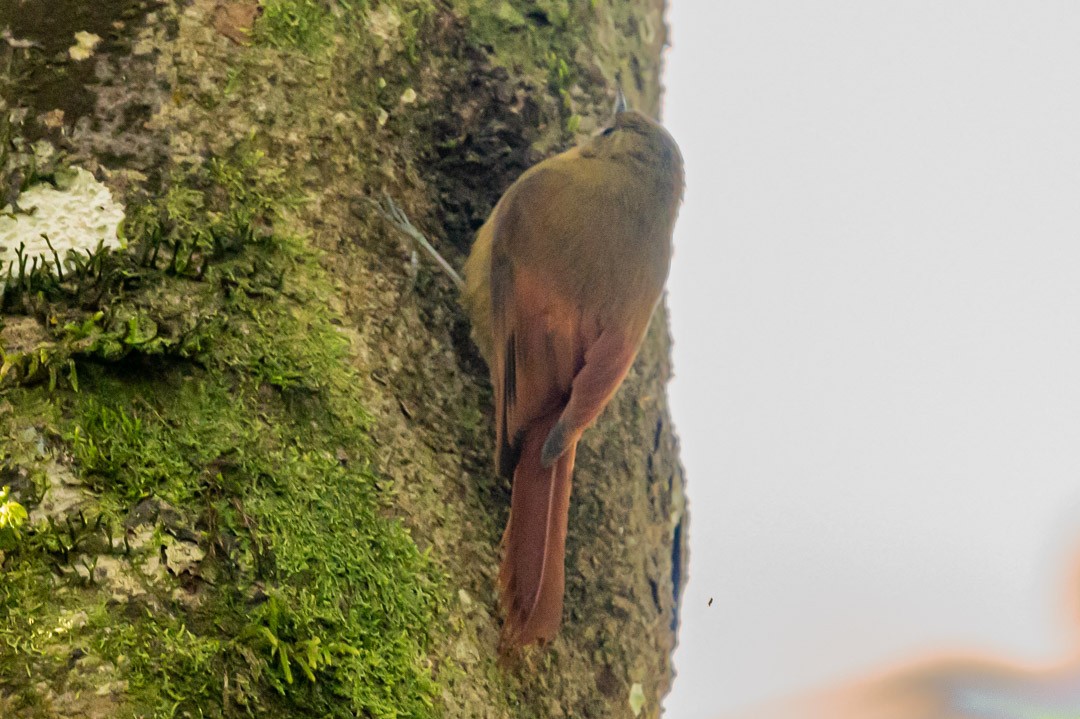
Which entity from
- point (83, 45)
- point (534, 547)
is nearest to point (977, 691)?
point (534, 547)

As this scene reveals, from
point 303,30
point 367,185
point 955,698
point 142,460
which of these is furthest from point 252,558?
point 955,698

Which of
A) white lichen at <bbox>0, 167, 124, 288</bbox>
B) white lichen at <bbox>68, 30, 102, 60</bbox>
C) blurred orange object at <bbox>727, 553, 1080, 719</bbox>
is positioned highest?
white lichen at <bbox>68, 30, 102, 60</bbox>

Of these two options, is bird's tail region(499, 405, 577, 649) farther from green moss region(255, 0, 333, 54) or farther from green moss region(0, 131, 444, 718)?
green moss region(255, 0, 333, 54)

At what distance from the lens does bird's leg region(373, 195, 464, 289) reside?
1.86 metres

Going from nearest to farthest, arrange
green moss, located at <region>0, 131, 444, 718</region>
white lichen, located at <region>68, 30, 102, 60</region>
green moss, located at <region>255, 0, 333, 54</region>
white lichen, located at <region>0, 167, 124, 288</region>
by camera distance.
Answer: green moss, located at <region>0, 131, 444, 718</region> < white lichen, located at <region>0, 167, 124, 288</region> < white lichen, located at <region>68, 30, 102, 60</region> < green moss, located at <region>255, 0, 333, 54</region>

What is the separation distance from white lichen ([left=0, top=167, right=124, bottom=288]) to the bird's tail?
77 cm

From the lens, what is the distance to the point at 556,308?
231cm

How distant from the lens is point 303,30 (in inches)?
72.3

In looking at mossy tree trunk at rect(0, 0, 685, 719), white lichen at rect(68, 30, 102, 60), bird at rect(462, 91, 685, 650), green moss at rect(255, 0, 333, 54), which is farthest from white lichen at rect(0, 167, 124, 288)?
bird at rect(462, 91, 685, 650)

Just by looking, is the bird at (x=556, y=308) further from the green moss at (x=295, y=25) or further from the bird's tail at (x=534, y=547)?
the green moss at (x=295, y=25)

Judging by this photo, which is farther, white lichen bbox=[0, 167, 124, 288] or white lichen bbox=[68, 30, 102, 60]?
white lichen bbox=[68, 30, 102, 60]

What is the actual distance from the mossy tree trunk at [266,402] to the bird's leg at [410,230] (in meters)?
0.03

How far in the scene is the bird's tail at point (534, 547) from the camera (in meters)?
1.70

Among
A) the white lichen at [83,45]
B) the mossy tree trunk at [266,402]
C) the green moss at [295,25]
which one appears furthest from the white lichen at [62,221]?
the green moss at [295,25]
